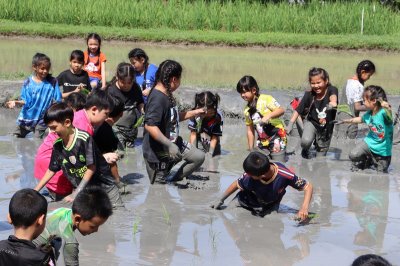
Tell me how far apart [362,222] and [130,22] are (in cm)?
1671

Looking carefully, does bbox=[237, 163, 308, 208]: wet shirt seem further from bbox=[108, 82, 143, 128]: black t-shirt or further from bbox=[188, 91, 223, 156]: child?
bbox=[108, 82, 143, 128]: black t-shirt

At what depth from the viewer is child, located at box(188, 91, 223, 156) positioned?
9.48 metres

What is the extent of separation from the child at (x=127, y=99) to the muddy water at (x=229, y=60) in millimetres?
4532

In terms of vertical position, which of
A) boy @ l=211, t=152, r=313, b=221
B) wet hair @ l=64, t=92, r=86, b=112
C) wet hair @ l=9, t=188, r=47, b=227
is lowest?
boy @ l=211, t=152, r=313, b=221

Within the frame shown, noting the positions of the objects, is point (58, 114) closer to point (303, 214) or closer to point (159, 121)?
point (159, 121)

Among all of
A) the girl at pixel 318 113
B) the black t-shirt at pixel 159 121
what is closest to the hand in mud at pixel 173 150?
the black t-shirt at pixel 159 121

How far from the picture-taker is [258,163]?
6660mm

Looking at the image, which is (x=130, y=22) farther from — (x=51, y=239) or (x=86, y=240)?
(x=51, y=239)

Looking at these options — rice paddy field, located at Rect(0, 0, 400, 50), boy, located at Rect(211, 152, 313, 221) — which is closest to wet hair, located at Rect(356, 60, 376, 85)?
boy, located at Rect(211, 152, 313, 221)

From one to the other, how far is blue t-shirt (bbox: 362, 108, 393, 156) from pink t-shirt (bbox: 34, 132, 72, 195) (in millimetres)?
3530

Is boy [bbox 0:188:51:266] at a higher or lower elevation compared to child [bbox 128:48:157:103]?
lower

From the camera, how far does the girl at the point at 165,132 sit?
7.77 metres

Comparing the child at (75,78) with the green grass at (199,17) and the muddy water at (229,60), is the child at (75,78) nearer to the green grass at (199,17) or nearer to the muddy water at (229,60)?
the muddy water at (229,60)

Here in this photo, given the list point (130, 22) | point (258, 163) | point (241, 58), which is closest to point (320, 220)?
point (258, 163)
